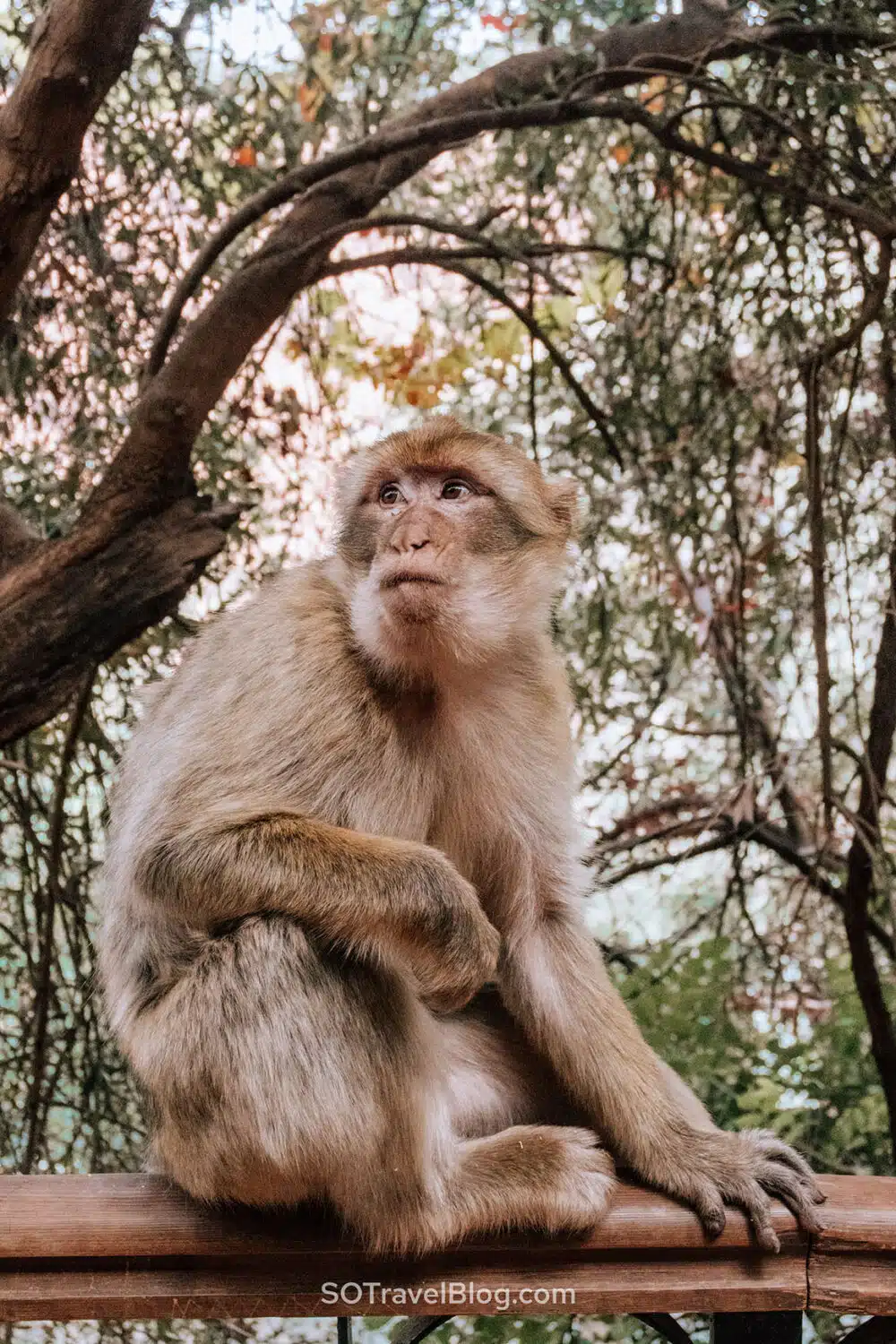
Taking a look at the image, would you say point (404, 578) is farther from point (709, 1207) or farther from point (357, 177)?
point (357, 177)

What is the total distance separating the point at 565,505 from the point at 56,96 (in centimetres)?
118

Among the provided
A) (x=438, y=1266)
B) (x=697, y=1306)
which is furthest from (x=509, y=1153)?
(x=697, y=1306)

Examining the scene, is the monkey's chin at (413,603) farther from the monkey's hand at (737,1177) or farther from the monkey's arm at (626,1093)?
the monkey's hand at (737,1177)

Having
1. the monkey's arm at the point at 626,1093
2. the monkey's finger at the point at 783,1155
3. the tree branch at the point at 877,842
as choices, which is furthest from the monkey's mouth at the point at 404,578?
the tree branch at the point at 877,842

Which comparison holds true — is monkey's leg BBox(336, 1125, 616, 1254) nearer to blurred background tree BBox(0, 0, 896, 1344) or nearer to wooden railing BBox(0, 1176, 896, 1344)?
wooden railing BBox(0, 1176, 896, 1344)

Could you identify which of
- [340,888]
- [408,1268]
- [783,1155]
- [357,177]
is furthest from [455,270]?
[408,1268]

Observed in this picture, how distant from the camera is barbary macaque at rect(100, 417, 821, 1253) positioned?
175 centimetres

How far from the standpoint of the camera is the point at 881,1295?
5.86ft

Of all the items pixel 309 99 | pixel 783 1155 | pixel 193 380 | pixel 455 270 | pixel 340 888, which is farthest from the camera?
pixel 309 99

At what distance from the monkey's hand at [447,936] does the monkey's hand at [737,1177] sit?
472mm

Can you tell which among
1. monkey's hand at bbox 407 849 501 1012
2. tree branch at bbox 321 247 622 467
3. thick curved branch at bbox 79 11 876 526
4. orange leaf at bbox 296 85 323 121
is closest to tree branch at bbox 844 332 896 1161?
tree branch at bbox 321 247 622 467

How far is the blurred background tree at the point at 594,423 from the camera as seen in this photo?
3.01 meters

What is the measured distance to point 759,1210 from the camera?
186cm

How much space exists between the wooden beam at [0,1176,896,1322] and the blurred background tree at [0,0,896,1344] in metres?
1.14
